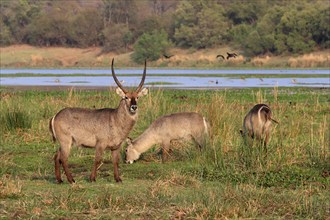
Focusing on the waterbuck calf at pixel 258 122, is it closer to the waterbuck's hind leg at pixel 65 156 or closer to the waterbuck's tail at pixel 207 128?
the waterbuck's tail at pixel 207 128

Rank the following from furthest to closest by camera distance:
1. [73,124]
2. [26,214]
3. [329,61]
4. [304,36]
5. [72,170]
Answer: [304,36]
[329,61]
[72,170]
[73,124]
[26,214]

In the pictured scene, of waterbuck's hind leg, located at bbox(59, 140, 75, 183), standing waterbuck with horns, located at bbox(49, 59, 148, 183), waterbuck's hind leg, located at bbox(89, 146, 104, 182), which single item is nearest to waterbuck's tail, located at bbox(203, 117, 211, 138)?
standing waterbuck with horns, located at bbox(49, 59, 148, 183)

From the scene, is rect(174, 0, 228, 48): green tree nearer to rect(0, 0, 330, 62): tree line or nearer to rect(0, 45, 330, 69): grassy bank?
rect(0, 0, 330, 62): tree line


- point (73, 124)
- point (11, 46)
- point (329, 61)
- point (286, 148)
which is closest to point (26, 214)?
point (73, 124)

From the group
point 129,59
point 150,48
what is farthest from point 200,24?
point 129,59

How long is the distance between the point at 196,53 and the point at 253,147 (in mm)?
42618

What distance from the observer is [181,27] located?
53625 millimetres

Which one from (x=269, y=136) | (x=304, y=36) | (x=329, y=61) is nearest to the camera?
(x=269, y=136)

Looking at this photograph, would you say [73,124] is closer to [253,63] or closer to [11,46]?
[253,63]

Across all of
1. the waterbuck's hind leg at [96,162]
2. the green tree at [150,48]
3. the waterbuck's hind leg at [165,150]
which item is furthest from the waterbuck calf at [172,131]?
the green tree at [150,48]

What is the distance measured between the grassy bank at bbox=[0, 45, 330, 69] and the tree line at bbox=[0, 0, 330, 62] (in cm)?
66

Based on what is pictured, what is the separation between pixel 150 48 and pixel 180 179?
42.5 m

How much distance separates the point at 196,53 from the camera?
2031 inches

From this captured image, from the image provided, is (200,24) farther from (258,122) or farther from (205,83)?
(258,122)
